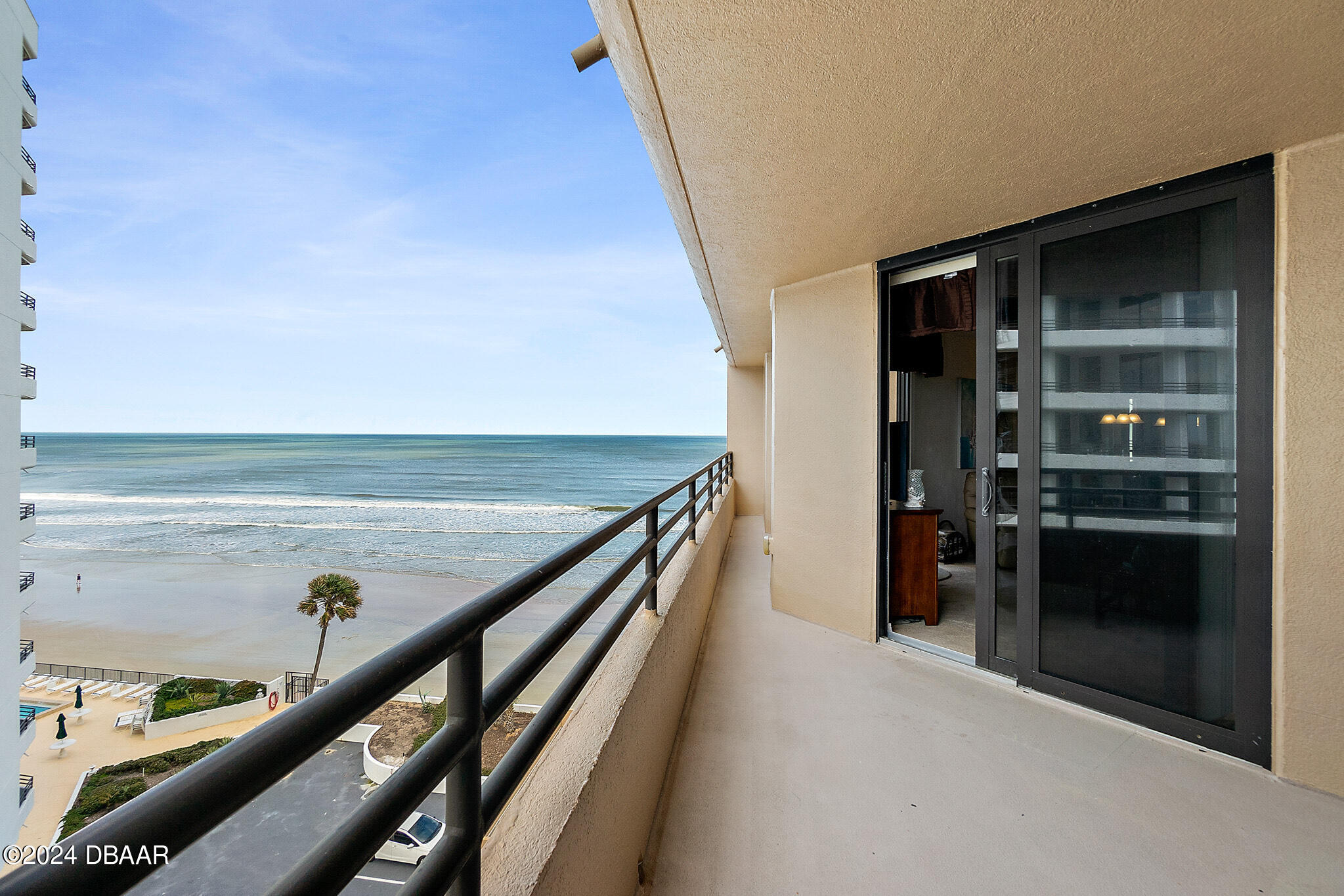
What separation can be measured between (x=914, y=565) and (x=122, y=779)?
315 inches

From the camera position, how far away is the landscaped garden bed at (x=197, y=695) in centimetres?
655

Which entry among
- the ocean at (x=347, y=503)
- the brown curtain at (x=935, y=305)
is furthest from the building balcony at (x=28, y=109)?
the ocean at (x=347, y=503)

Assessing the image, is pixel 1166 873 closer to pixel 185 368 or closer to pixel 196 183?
pixel 196 183

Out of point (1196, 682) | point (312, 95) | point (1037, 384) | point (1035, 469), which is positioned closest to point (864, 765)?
point (1196, 682)

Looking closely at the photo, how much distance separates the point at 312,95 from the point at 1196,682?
135 feet

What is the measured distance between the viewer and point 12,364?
5.20 metres

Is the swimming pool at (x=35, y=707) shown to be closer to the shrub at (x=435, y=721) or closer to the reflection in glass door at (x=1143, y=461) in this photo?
the shrub at (x=435, y=721)

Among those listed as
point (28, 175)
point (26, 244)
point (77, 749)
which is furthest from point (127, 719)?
point (28, 175)

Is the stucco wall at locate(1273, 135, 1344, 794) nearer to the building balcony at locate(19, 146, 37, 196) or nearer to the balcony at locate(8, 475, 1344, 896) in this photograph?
the balcony at locate(8, 475, 1344, 896)

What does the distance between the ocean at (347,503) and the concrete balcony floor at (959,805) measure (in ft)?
32.7

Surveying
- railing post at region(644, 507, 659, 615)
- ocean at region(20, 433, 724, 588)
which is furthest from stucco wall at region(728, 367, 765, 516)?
railing post at region(644, 507, 659, 615)

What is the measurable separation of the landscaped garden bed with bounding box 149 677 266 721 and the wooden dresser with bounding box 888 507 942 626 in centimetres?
789

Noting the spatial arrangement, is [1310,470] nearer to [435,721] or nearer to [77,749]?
[435,721]

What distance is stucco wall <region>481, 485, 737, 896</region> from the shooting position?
91 cm
